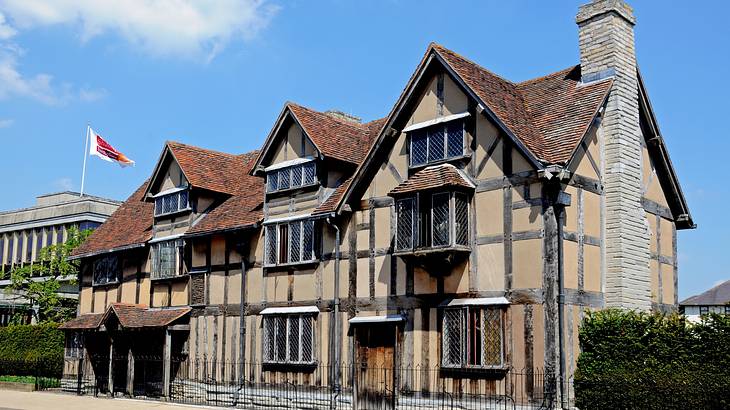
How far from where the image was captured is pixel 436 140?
2272 cm

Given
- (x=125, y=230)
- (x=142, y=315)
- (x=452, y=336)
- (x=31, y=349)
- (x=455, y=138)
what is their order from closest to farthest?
(x=452, y=336)
(x=455, y=138)
(x=142, y=315)
(x=125, y=230)
(x=31, y=349)

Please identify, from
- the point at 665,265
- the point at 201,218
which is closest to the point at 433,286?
the point at 665,265

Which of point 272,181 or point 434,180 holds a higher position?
point 272,181

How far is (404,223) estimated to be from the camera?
22188 mm

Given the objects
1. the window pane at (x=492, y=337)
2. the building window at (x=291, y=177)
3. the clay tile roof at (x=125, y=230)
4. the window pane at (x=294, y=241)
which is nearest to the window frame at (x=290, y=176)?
the building window at (x=291, y=177)

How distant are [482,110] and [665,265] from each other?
759 centimetres

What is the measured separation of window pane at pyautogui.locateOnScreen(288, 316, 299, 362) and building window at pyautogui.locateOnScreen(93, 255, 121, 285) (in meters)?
10.5

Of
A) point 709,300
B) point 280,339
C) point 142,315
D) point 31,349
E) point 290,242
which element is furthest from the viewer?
point 709,300

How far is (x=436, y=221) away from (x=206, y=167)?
41.0 feet

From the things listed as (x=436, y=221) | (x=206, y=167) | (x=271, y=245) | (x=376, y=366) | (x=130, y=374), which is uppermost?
(x=206, y=167)

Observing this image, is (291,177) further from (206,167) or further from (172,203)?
(172,203)

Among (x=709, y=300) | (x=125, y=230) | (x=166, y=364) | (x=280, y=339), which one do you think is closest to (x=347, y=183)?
(x=280, y=339)

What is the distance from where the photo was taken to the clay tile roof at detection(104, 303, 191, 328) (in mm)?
29172

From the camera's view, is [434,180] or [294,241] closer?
[434,180]
